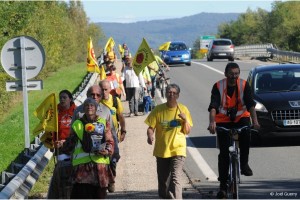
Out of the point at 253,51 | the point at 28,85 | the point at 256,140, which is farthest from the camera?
the point at 253,51

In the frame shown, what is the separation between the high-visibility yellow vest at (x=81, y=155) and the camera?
930cm

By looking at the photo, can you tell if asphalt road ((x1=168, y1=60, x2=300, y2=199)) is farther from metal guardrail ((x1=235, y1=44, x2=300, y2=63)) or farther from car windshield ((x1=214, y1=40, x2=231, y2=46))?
car windshield ((x1=214, y1=40, x2=231, y2=46))

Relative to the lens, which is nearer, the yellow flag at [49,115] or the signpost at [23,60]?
the yellow flag at [49,115]

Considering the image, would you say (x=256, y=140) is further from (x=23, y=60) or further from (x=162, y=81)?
(x=162, y=81)

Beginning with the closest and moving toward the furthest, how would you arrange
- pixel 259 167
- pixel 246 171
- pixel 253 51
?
pixel 246 171 < pixel 259 167 < pixel 253 51

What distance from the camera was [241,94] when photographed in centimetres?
1138

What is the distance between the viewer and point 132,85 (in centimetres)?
2406

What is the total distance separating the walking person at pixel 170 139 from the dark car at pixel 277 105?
240 inches

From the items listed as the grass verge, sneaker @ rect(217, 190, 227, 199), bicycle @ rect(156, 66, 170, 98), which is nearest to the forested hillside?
the grass verge

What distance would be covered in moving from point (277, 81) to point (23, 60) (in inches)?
208

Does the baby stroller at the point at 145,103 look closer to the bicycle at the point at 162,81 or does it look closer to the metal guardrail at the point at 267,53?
the bicycle at the point at 162,81

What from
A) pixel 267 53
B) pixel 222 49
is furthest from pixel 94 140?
pixel 267 53

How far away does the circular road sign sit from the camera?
Result: 15.2 meters

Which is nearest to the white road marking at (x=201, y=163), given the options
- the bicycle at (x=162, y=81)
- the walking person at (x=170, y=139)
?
the walking person at (x=170, y=139)
